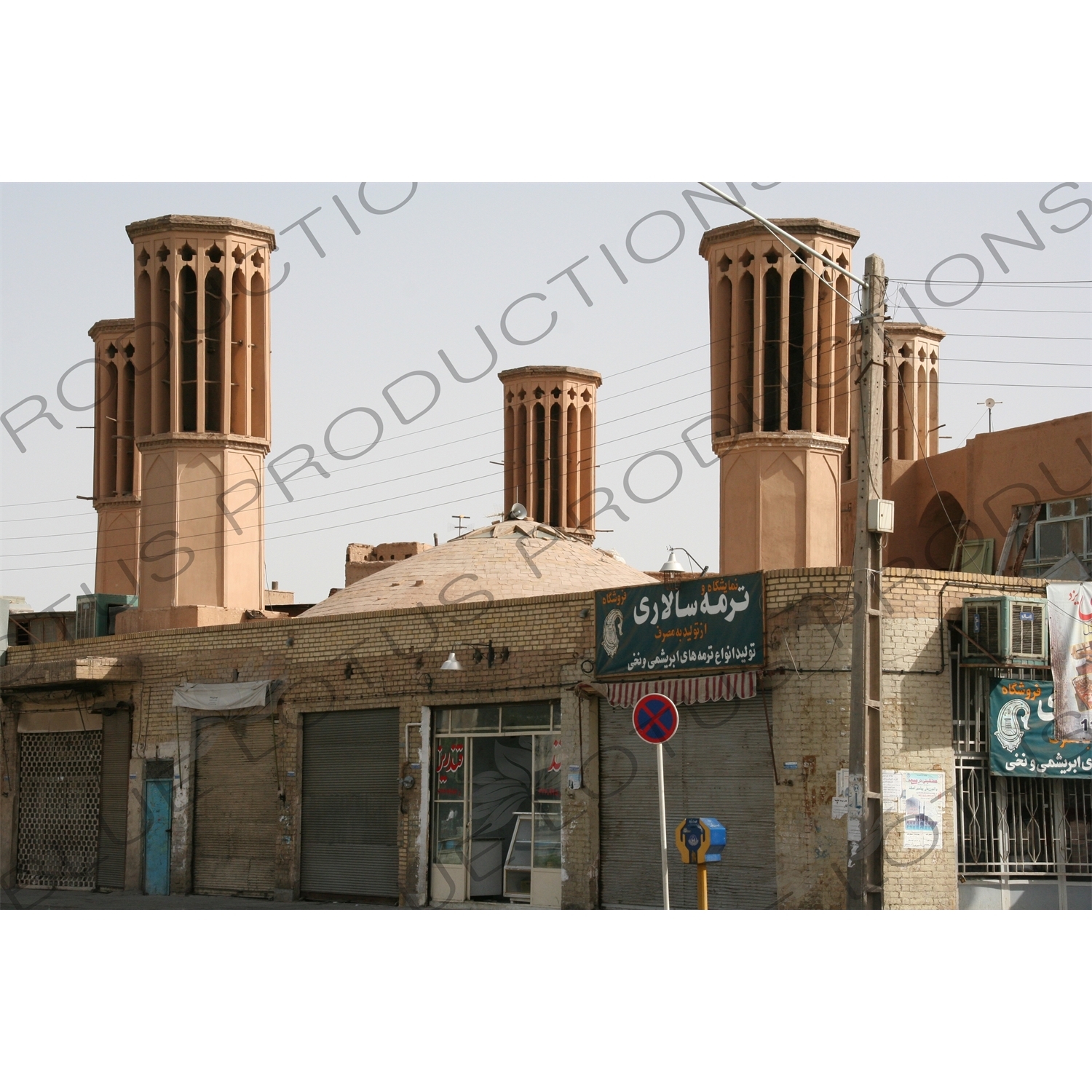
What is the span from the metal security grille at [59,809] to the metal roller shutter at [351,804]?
5123 millimetres

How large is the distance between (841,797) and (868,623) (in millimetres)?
2477

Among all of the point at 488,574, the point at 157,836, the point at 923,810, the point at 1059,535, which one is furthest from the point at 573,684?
the point at 1059,535

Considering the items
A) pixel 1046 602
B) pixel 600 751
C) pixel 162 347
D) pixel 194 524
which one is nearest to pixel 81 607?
pixel 194 524

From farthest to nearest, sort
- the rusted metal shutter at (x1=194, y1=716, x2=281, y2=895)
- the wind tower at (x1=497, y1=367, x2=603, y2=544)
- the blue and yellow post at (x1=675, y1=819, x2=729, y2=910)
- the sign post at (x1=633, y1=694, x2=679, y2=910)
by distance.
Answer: the wind tower at (x1=497, y1=367, x2=603, y2=544)
the rusted metal shutter at (x1=194, y1=716, x2=281, y2=895)
the blue and yellow post at (x1=675, y1=819, x2=729, y2=910)
the sign post at (x1=633, y1=694, x2=679, y2=910)

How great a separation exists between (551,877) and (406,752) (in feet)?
9.32

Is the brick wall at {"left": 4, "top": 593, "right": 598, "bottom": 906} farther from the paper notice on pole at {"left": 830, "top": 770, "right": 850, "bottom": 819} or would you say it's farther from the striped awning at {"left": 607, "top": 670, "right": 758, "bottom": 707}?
the paper notice on pole at {"left": 830, "top": 770, "right": 850, "bottom": 819}

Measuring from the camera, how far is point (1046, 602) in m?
18.7

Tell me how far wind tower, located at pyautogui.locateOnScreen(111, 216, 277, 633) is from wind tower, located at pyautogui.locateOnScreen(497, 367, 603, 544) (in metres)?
19.4

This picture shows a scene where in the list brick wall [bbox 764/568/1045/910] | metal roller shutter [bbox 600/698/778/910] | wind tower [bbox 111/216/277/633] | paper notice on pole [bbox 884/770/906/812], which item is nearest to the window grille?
brick wall [bbox 764/568/1045/910]

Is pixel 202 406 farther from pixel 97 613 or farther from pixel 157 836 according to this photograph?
pixel 157 836

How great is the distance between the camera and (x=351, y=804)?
2253cm

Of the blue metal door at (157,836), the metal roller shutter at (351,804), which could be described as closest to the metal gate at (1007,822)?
the metal roller shutter at (351,804)

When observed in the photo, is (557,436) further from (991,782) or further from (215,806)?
(991,782)

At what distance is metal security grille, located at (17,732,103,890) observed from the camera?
86.4ft
